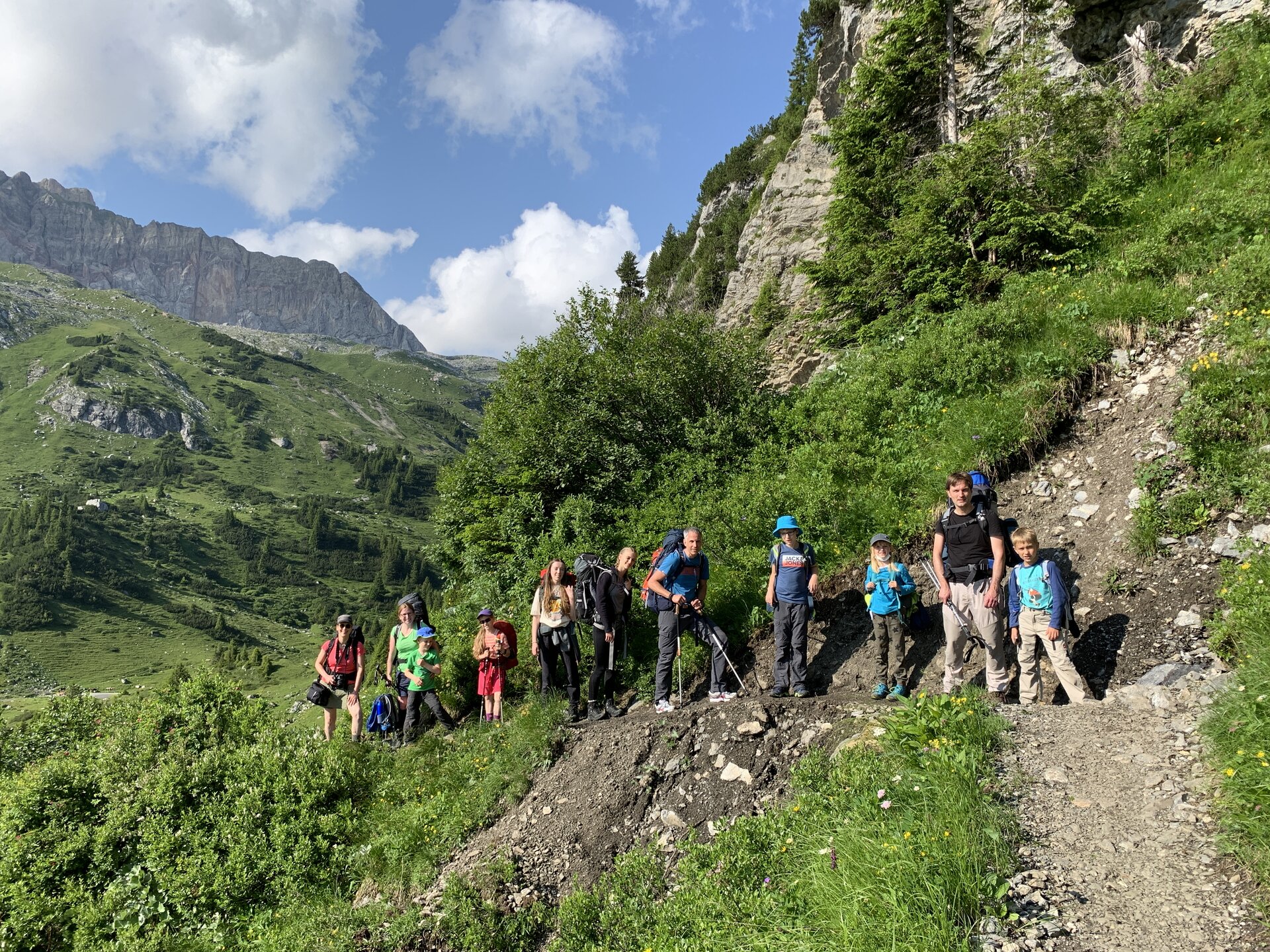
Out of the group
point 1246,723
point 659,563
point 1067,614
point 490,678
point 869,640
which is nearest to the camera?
point 1246,723

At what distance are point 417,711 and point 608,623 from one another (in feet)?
13.5

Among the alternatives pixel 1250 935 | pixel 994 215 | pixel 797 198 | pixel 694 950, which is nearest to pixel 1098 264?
pixel 994 215

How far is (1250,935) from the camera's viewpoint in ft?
10.8

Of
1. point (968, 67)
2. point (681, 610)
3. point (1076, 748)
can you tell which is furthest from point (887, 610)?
point (968, 67)

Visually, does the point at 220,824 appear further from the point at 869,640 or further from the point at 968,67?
the point at 968,67

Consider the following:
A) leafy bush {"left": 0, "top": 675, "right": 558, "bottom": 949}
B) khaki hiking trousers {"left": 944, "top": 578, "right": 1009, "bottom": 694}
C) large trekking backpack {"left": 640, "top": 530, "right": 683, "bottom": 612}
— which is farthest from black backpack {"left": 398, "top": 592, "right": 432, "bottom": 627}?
khaki hiking trousers {"left": 944, "top": 578, "right": 1009, "bottom": 694}

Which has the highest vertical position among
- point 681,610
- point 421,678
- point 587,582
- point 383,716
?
point 587,582

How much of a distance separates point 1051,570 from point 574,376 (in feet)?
46.2

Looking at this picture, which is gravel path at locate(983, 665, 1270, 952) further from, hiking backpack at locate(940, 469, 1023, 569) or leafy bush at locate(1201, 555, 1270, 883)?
hiking backpack at locate(940, 469, 1023, 569)

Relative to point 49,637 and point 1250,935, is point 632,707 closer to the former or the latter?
point 1250,935

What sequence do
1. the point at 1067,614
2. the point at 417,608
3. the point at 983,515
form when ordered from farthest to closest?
the point at 417,608 → the point at 983,515 → the point at 1067,614

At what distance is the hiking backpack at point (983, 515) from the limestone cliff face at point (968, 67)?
466 inches

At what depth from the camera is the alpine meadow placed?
14.8ft

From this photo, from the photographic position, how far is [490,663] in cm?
1020
